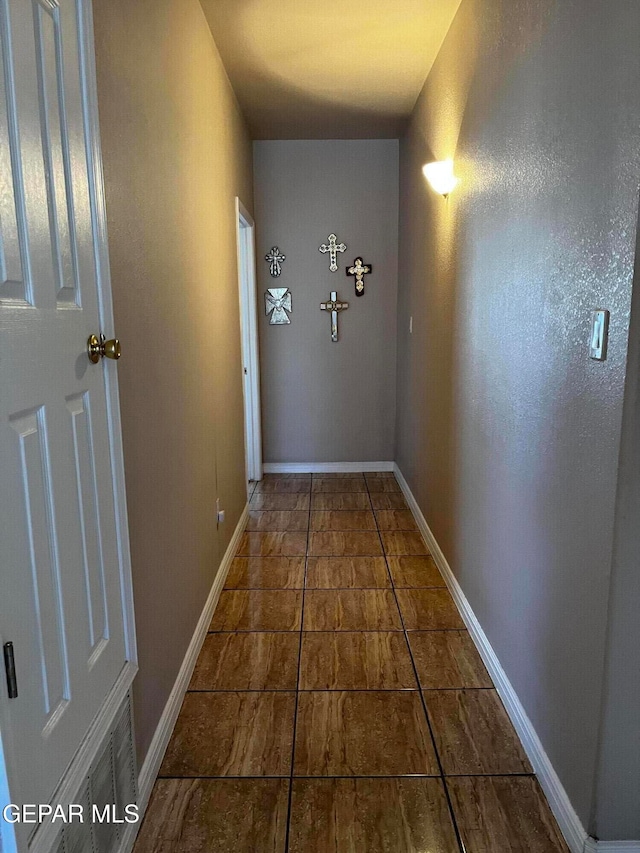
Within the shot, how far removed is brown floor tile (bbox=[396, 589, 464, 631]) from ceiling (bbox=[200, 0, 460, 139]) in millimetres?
2513

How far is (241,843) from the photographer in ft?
4.99

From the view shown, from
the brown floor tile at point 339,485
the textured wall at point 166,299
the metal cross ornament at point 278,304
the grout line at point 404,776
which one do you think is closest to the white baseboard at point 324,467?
the brown floor tile at point 339,485

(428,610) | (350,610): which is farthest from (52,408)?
(428,610)

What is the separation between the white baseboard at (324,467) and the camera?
498cm

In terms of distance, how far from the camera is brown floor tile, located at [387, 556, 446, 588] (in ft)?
9.73

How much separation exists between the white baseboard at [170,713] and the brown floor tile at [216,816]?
0.12 ft

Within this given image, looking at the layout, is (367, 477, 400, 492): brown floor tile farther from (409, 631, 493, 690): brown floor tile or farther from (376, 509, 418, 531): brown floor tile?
(409, 631, 493, 690): brown floor tile

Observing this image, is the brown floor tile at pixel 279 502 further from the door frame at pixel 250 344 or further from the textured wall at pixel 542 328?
the textured wall at pixel 542 328

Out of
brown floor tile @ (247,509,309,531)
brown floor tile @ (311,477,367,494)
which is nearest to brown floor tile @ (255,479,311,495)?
brown floor tile @ (311,477,367,494)

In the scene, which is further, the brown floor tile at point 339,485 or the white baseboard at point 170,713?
the brown floor tile at point 339,485

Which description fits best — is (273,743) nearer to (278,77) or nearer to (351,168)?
(278,77)

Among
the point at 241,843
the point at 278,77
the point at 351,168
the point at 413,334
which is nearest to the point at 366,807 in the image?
the point at 241,843

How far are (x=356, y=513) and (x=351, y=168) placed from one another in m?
2.52

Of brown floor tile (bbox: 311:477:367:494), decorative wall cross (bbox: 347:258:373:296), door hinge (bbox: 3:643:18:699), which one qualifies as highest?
decorative wall cross (bbox: 347:258:373:296)
